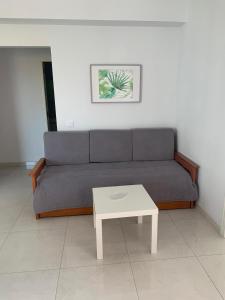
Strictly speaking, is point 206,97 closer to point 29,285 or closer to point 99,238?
point 99,238

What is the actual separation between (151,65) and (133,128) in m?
0.93

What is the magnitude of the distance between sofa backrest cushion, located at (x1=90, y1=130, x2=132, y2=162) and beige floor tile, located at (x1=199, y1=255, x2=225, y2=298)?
63.9 inches

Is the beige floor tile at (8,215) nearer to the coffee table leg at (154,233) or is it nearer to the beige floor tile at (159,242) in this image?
the beige floor tile at (159,242)

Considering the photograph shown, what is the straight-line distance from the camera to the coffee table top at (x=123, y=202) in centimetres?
197

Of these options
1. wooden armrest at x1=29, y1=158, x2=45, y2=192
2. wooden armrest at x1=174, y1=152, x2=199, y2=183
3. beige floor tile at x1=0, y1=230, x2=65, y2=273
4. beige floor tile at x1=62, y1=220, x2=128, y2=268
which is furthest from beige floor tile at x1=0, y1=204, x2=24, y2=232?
wooden armrest at x1=174, y1=152, x2=199, y2=183

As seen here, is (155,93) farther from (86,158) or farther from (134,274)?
(134,274)

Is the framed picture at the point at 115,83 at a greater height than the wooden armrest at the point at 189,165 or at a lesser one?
greater

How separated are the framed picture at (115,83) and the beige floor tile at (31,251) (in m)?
1.90

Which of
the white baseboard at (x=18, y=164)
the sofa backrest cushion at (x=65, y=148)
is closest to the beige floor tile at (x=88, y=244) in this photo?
the sofa backrest cushion at (x=65, y=148)

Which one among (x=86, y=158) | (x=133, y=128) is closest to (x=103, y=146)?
(x=86, y=158)

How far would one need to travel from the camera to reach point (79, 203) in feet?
8.85

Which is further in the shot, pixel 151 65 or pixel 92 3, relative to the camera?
pixel 151 65

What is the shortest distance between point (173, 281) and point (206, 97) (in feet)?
6.10

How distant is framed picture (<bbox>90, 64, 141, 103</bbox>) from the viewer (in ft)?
10.6
